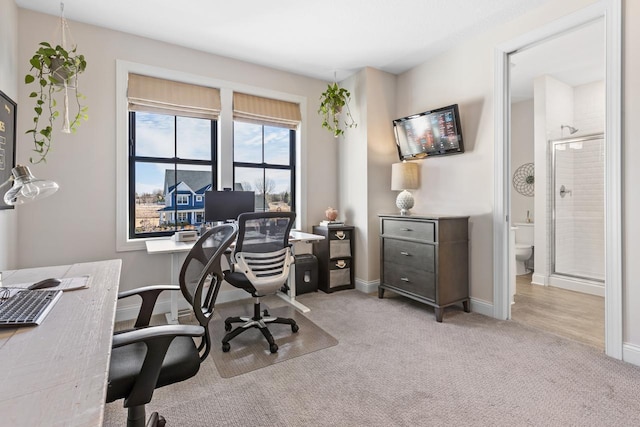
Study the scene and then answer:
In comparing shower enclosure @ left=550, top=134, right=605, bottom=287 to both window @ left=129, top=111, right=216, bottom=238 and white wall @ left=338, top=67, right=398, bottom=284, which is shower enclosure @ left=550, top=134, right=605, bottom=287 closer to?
white wall @ left=338, top=67, right=398, bottom=284

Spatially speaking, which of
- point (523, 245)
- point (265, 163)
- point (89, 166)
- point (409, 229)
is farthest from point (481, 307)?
point (89, 166)

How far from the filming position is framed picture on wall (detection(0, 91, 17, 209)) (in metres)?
2.09

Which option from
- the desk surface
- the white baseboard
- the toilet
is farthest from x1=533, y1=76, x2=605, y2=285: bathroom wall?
the desk surface

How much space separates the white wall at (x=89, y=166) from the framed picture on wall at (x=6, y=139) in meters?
0.28

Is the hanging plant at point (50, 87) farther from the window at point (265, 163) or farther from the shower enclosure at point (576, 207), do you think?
the shower enclosure at point (576, 207)

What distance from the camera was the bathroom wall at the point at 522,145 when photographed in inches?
190

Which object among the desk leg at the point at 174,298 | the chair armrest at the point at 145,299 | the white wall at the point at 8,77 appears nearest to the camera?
the chair armrest at the point at 145,299

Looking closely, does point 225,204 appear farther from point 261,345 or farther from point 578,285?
point 578,285

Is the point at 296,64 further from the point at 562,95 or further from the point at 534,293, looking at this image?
the point at 534,293

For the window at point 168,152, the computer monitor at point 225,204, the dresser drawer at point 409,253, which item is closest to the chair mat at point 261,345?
the computer monitor at point 225,204

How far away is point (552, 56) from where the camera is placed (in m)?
3.44

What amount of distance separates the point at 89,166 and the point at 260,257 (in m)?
1.81

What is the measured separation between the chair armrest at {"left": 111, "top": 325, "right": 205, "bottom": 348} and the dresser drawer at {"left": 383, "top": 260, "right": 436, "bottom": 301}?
93.0 inches

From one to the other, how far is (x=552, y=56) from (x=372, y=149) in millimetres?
2176
